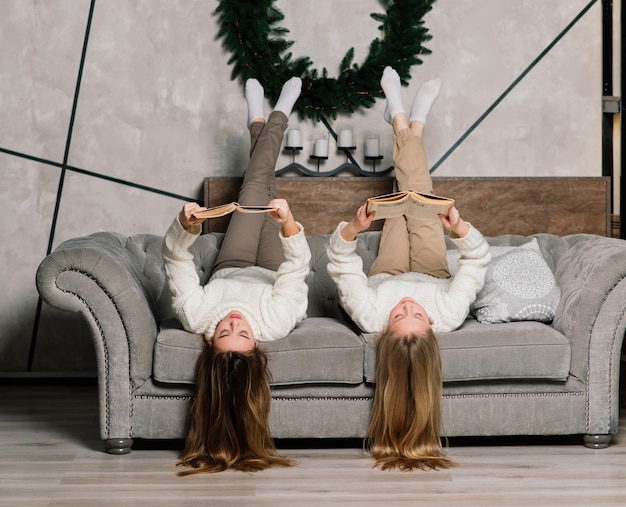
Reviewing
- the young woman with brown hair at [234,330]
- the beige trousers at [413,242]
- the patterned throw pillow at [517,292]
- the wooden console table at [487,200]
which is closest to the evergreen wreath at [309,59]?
the wooden console table at [487,200]

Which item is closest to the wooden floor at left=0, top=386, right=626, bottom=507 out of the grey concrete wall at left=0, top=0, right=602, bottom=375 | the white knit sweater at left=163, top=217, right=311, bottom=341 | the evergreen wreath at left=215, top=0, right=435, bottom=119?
the white knit sweater at left=163, top=217, right=311, bottom=341

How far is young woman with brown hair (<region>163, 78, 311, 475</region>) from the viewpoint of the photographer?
2.77 meters

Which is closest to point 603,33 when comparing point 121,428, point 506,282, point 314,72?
point 314,72

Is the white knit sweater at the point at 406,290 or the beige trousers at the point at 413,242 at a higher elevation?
the beige trousers at the point at 413,242

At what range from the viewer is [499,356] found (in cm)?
297

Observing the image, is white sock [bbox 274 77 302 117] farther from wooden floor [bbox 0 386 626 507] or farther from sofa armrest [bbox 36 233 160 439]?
wooden floor [bbox 0 386 626 507]

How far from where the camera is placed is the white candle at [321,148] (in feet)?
13.9

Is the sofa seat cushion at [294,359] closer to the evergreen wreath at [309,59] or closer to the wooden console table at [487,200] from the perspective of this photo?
the wooden console table at [487,200]

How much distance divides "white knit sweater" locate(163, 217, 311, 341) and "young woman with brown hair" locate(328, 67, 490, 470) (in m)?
0.16

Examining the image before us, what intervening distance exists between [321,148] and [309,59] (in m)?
0.47

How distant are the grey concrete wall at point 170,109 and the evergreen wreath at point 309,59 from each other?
7 centimetres

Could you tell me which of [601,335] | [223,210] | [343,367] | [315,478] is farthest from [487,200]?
[315,478]

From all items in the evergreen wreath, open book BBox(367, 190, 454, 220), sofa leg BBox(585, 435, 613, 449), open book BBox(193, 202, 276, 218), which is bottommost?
sofa leg BBox(585, 435, 613, 449)

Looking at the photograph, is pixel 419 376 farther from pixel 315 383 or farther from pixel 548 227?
pixel 548 227
